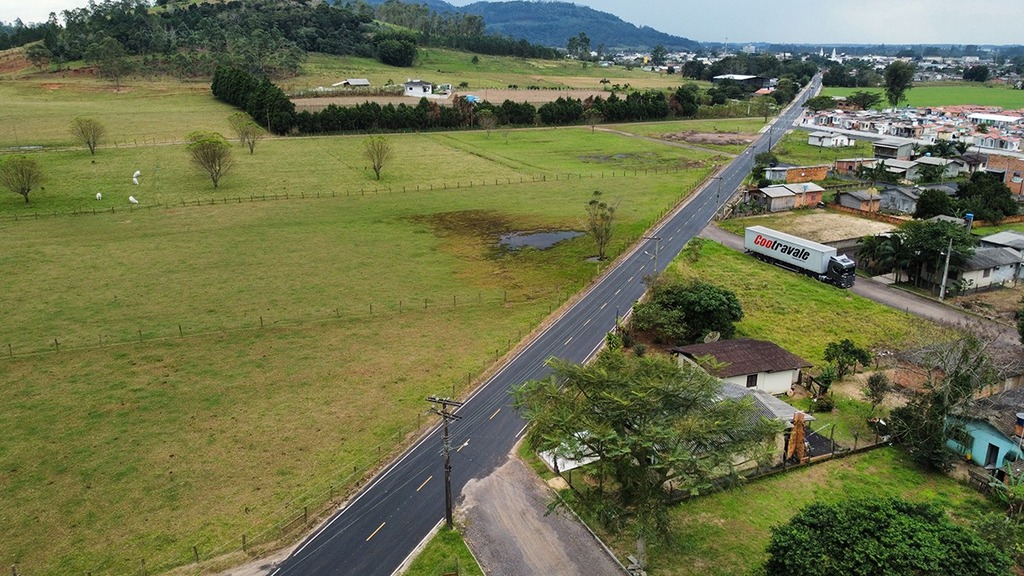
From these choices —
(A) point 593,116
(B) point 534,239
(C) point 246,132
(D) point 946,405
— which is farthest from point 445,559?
(A) point 593,116

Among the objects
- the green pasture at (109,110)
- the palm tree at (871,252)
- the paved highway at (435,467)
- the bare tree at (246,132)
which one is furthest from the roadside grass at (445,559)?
the bare tree at (246,132)

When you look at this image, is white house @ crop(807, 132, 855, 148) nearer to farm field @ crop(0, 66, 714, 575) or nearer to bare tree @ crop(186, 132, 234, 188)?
farm field @ crop(0, 66, 714, 575)

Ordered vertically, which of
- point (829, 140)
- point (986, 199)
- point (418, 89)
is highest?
point (418, 89)

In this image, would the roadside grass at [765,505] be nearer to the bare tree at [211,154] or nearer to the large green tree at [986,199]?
the large green tree at [986,199]

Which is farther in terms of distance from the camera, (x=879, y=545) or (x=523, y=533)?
(x=523, y=533)

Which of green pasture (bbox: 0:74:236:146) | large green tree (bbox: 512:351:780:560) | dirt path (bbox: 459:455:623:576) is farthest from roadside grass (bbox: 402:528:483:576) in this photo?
green pasture (bbox: 0:74:236:146)

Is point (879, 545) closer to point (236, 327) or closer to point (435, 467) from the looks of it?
point (435, 467)

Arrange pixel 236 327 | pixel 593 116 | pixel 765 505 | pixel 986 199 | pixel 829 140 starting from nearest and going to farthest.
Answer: pixel 765 505
pixel 236 327
pixel 986 199
pixel 829 140
pixel 593 116
